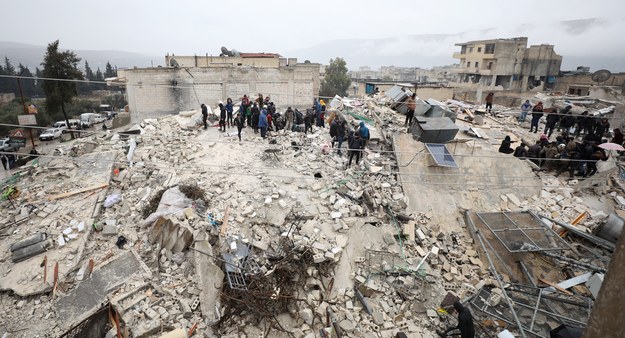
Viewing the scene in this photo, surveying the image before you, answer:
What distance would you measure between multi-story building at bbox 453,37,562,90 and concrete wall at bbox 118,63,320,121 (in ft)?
78.4

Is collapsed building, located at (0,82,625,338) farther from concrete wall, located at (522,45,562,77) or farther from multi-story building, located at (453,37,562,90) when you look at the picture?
concrete wall, located at (522,45,562,77)

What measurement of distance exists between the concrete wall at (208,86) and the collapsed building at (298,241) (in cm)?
997

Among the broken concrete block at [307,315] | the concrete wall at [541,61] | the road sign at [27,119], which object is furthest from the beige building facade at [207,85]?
the concrete wall at [541,61]

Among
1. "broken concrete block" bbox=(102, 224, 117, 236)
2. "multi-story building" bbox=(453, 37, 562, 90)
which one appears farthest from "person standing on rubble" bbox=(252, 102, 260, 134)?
"multi-story building" bbox=(453, 37, 562, 90)

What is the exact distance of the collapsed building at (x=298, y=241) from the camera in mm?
7289

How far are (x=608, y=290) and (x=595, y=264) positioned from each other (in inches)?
354

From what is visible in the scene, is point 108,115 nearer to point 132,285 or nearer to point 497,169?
point 132,285

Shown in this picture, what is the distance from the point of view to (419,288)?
819 centimetres

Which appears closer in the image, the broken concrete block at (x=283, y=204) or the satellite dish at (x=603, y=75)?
the broken concrete block at (x=283, y=204)

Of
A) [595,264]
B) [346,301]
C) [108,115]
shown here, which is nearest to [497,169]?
[595,264]

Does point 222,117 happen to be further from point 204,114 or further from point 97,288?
point 97,288

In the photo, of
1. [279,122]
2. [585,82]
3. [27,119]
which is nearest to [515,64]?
[585,82]

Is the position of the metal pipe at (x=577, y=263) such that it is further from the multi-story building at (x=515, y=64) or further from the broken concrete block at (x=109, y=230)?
the multi-story building at (x=515, y=64)

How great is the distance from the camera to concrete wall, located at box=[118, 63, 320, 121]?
21.4 meters
